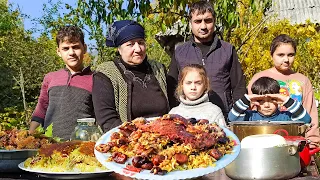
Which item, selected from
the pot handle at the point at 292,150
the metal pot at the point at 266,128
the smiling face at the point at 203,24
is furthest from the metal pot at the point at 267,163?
the smiling face at the point at 203,24

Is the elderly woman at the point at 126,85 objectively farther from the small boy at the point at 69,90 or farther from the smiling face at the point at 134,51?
the small boy at the point at 69,90

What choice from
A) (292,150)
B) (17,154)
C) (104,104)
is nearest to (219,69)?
(104,104)

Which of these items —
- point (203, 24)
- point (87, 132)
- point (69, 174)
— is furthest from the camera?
point (203, 24)

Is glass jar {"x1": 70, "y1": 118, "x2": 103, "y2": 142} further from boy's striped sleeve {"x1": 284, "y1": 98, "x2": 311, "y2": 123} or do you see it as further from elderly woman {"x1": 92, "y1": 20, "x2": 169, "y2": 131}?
boy's striped sleeve {"x1": 284, "y1": 98, "x2": 311, "y2": 123}

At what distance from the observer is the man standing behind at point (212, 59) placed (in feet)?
10.2

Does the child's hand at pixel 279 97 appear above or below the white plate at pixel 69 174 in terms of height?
above

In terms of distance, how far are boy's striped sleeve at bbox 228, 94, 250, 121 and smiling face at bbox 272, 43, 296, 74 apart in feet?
1.99

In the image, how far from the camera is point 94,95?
8.45ft

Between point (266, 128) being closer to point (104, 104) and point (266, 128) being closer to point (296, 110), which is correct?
point (296, 110)

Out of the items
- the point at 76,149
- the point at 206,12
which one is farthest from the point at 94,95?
the point at 206,12

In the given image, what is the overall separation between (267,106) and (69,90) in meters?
1.14

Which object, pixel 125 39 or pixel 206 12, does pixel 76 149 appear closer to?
pixel 125 39

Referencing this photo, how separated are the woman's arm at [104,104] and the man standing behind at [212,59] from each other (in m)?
0.59

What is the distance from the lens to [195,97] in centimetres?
276
